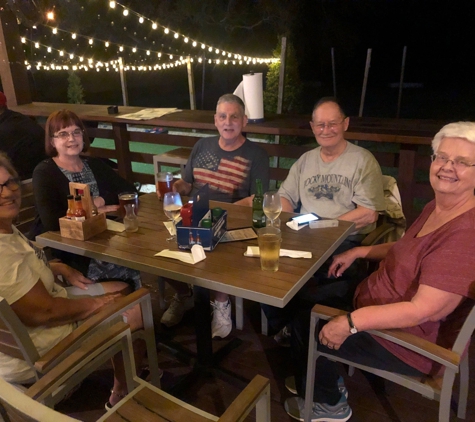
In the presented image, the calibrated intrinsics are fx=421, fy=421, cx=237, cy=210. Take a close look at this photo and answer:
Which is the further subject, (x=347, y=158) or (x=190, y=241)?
(x=347, y=158)

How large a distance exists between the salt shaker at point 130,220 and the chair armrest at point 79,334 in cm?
41

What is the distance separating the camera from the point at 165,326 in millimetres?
2436

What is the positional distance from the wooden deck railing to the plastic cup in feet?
4.90

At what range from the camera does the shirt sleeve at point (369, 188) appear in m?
2.15

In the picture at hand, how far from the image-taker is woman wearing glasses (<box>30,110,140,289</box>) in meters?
2.08

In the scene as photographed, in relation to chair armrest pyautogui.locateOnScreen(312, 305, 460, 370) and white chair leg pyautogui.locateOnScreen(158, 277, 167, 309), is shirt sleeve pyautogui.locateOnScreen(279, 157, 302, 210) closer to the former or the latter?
white chair leg pyautogui.locateOnScreen(158, 277, 167, 309)

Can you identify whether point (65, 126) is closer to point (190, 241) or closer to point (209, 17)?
point (190, 241)

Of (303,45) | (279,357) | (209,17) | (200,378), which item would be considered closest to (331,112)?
(279,357)

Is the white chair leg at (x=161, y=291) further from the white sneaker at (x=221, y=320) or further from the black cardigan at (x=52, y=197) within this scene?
the black cardigan at (x=52, y=197)

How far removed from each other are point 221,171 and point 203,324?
100cm

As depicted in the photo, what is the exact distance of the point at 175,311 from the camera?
246cm

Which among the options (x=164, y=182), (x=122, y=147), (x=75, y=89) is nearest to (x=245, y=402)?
(x=164, y=182)

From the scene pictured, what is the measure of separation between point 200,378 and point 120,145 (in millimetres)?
2791

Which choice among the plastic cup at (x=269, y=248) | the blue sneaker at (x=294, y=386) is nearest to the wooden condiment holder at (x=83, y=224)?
the plastic cup at (x=269, y=248)
